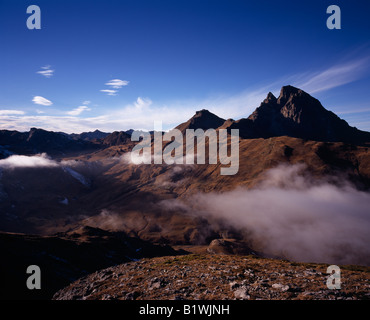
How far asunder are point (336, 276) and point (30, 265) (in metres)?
79.1

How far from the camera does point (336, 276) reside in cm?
1978

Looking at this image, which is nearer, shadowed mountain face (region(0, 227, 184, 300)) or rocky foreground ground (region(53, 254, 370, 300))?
rocky foreground ground (region(53, 254, 370, 300))

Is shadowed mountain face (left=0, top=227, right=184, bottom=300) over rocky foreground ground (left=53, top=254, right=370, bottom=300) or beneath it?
beneath

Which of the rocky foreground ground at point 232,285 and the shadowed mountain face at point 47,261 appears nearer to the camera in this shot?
the rocky foreground ground at point 232,285

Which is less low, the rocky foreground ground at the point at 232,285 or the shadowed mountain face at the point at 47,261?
the rocky foreground ground at the point at 232,285

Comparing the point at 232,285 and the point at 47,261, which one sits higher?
the point at 232,285

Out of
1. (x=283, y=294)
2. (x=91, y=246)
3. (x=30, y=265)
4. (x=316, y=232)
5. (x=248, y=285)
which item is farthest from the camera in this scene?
(x=316, y=232)

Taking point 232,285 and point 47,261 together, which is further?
point 47,261
